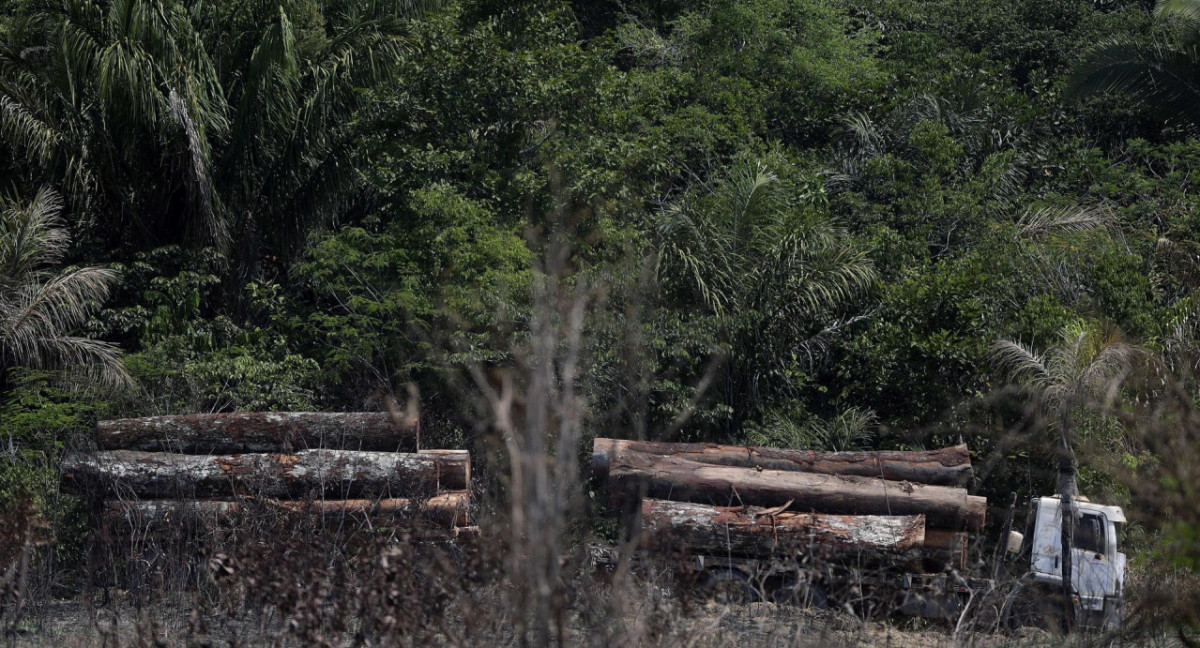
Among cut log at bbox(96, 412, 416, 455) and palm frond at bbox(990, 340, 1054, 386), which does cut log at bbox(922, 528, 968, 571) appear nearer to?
palm frond at bbox(990, 340, 1054, 386)

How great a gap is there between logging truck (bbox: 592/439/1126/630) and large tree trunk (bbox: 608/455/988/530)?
12mm

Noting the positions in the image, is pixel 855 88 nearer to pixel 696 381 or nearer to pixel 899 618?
pixel 696 381

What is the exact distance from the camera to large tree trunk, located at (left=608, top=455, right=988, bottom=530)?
36.4 feet

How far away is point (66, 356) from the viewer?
1334 cm

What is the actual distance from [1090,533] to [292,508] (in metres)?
7.24

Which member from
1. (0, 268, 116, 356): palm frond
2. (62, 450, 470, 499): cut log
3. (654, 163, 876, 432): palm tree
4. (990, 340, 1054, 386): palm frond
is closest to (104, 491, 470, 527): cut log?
(62, 450, 470, 499): cut log

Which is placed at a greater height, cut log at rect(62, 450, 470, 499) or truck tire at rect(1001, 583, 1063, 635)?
cut log at rect(62, 450, 470, 499)

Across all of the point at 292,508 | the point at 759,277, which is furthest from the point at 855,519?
the point at 292,508

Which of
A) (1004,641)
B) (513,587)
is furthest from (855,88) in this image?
(513,587)

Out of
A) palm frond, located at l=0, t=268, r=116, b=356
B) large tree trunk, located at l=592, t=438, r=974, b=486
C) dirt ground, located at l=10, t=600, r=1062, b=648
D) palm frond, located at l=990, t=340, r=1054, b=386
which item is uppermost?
palm frond, located at l=0, t=268, r=116, b=356

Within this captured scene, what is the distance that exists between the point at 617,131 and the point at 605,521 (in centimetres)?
602

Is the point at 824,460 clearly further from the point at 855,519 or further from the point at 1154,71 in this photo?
A: the point at 1154,71

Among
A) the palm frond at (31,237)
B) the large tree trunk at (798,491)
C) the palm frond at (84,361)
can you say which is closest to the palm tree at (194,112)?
the palm frond at (31,237)

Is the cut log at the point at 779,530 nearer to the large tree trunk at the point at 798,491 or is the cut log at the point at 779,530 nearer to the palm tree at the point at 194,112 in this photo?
the large tree trunk at the point at 798,491
